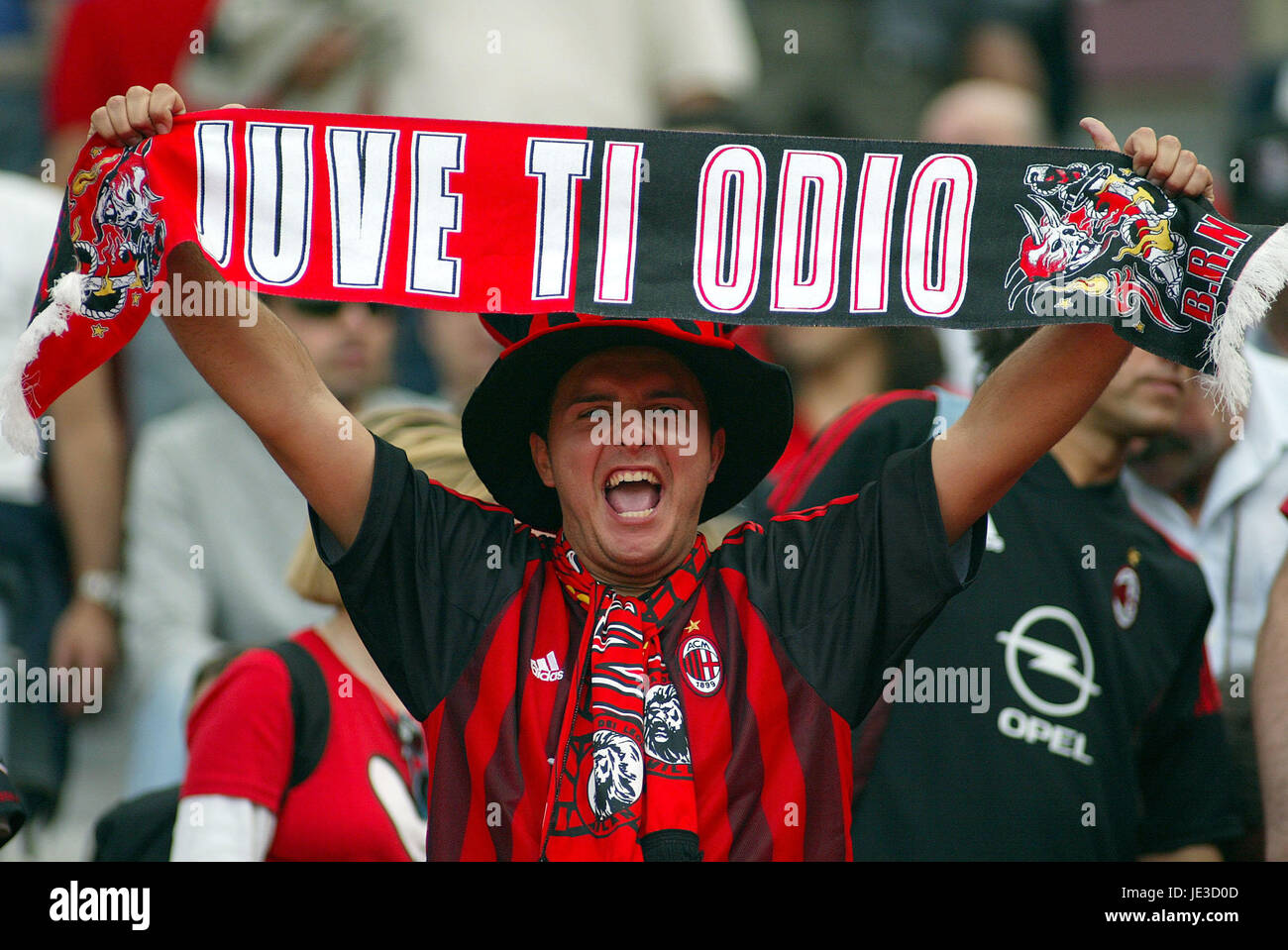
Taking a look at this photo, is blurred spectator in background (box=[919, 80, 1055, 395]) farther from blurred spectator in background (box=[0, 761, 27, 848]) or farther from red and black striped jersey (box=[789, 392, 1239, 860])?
blurred spectator in background (box=[0, 761, 27, 848])

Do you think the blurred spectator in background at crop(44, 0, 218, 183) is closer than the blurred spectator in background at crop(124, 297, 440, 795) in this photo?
No

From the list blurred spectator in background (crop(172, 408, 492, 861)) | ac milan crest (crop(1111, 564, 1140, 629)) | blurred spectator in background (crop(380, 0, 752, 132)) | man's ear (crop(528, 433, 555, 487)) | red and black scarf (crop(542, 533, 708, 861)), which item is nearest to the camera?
red and black scarf (crop(542, 533, 708, 861))

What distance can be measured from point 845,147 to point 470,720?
1.18 metres

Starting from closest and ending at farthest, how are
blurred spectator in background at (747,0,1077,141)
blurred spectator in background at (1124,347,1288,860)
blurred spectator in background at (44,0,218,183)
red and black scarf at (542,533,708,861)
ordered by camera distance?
1. red and black scarf at (542,533,708,861)
2. blurred spectator in background at (1124,347,1288,860)
3. blurred spectator in background at (44,0,218,183)
4. blurred spectator in background at (747,0,1077,141)

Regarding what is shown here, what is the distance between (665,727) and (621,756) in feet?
0.28

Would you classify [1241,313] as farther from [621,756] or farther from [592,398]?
[621,756]

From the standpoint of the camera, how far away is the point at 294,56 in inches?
214

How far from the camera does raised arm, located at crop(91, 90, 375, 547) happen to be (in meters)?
2.81

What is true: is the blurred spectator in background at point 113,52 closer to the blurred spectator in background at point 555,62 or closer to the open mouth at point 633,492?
the blurred spectator in background at point 555,62

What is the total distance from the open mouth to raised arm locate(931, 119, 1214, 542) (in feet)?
1.54

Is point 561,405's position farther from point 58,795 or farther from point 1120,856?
point 58,795

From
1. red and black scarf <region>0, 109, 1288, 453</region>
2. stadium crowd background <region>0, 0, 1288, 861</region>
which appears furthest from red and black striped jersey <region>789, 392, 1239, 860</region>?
red and black scarf <region>0, 109, 1288, 453</region>

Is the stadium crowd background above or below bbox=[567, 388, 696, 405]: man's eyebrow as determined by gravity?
above

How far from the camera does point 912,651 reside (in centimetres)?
359
